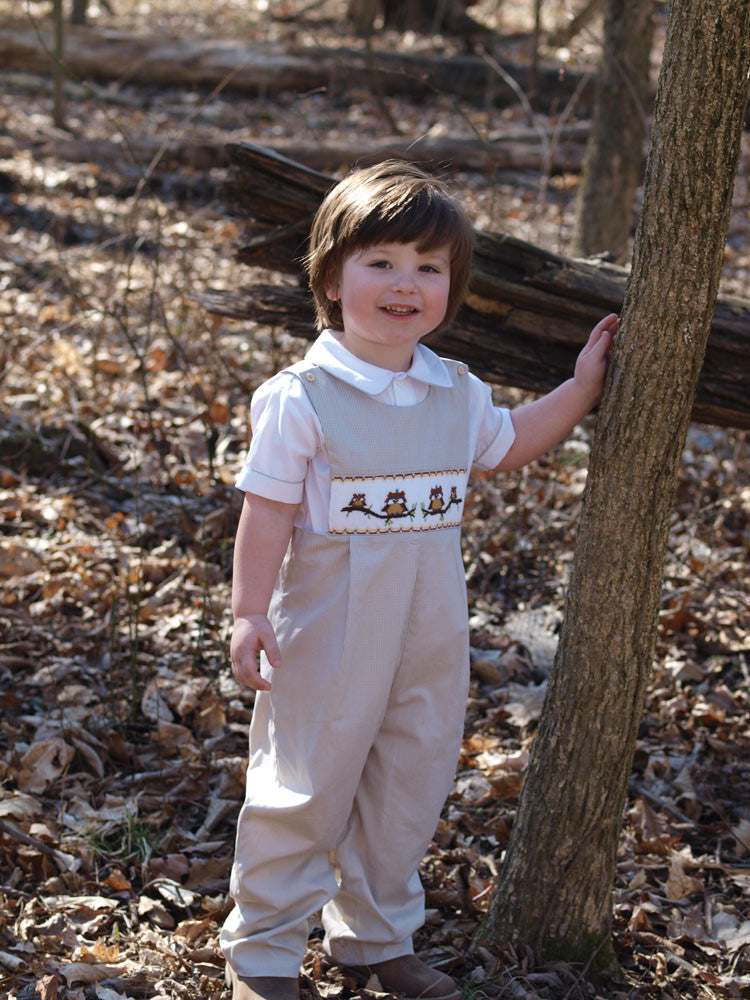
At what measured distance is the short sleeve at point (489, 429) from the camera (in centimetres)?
248

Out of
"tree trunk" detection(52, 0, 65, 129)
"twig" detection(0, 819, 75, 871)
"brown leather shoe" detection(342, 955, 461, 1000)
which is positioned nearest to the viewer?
"brown leather shoe" detection(342, 955, 461, 1000)

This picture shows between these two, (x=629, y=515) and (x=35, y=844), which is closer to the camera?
(x=629, y=515)

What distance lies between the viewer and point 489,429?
249 cm

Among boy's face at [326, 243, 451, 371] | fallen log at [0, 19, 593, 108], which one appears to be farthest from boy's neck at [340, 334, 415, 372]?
fallen log at [0, 19, 593, 108]

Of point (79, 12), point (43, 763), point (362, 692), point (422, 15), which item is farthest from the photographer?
point (422, 15)

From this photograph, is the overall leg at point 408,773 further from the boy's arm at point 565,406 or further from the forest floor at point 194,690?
the boy's arm at point 565,406

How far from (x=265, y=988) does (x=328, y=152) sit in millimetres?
8289

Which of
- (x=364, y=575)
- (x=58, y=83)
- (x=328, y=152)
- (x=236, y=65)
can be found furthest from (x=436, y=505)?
(x=236, y=65)

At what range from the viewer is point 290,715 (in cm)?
236

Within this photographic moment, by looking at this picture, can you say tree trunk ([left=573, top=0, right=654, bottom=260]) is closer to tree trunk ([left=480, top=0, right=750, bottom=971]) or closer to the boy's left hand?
the boy's left hand

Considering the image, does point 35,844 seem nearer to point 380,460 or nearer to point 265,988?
point 265,988

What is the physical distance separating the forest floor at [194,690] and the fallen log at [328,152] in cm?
333

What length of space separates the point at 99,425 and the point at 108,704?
2027 mm

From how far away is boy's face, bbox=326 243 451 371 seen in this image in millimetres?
2195
